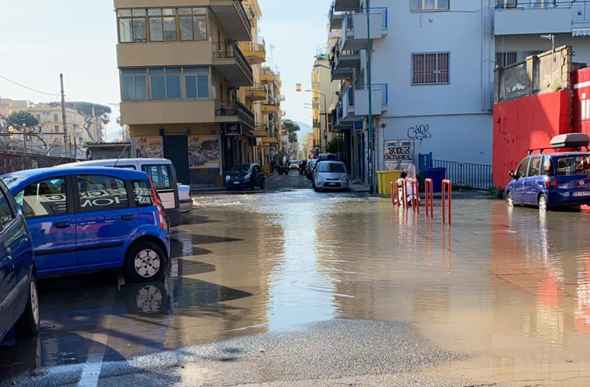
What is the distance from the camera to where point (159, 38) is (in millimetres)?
35250

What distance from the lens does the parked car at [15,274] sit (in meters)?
5.05

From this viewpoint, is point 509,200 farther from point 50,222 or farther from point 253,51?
point 253,51

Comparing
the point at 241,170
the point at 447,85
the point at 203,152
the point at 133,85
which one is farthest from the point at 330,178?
the point at 133,85

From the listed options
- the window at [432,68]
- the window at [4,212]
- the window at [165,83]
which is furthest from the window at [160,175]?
the window at [165,83]

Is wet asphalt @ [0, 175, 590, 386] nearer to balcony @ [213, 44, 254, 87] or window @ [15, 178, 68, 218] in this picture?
window @ [15, 178, 68, 218]

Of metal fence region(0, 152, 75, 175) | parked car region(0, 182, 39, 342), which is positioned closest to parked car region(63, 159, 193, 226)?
parked car region(0, 182, 39, 342)

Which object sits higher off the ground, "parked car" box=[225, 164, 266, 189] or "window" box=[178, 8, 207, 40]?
"window" box=[178, 8, 207, 40]

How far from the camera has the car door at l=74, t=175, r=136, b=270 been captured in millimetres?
8156

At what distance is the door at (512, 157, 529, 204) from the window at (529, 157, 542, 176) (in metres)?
0.32

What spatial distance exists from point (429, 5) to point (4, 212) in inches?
1099

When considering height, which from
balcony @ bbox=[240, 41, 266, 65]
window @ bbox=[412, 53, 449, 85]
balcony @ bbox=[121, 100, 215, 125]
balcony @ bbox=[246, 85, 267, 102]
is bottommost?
balcony @ bbox=[121, 100, 215, 125]

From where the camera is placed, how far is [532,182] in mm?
17328

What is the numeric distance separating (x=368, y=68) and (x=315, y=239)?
18.8 m

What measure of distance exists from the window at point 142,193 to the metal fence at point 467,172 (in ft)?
75.1
